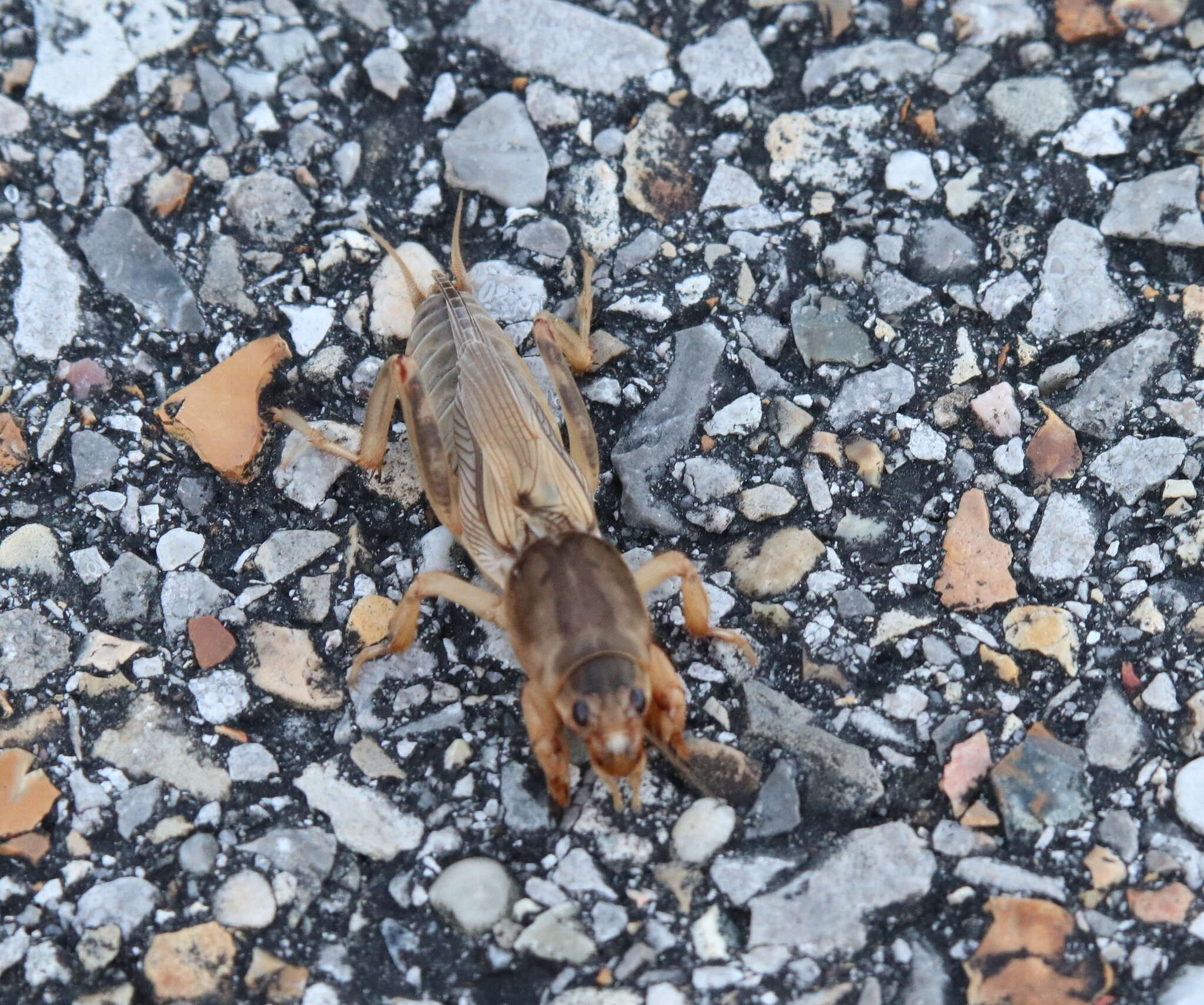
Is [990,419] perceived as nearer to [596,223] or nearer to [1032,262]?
[1032,262]

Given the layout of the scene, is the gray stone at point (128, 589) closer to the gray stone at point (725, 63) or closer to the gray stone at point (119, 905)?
the gray stone at point (119, 905)

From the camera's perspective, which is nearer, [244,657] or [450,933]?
[450,933]

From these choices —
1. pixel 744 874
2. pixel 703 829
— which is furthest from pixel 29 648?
pixel 744 874

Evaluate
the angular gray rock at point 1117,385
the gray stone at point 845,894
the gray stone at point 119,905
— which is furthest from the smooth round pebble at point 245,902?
the angular gray rock at point 1117,385

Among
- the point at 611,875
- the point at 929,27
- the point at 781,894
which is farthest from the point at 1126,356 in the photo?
the point at 611,875

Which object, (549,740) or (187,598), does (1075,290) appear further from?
(187,598)

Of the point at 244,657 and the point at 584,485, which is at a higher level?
the point at 584,485
